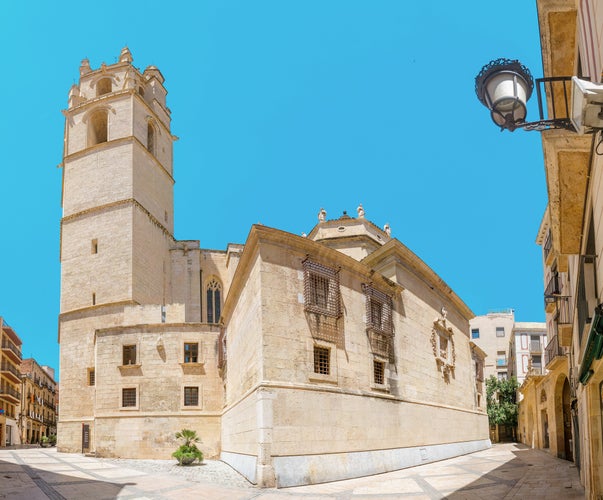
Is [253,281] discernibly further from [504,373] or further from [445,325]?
[504,373]

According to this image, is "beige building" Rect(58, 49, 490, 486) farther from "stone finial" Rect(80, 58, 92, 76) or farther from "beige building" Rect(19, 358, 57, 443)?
"beige building" Rect(19, 358, 57, 443)

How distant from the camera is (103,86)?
1674 inches

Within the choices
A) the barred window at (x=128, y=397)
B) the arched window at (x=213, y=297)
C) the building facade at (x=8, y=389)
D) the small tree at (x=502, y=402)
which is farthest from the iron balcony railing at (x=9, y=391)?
the small tree at (x=502, y=402)

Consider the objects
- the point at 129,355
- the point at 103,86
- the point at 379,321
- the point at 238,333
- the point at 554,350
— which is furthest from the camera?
the point at 103,86

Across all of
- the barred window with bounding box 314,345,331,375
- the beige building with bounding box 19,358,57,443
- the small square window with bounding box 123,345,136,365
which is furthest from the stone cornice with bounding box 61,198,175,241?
the beige building with bounding box 19,358,57,443

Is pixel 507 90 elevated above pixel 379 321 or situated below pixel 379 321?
above

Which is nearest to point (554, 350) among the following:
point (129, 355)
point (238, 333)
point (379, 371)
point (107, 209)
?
point (379, 371)

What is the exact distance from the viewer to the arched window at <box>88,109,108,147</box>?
134 ft

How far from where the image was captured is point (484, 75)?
5.18m

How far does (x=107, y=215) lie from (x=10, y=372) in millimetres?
26634

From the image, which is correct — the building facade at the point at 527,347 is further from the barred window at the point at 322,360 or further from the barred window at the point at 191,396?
the barred window at the point at 322,360

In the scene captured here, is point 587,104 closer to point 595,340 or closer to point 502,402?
point 595,340

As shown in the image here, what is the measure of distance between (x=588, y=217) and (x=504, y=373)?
59.4 metres

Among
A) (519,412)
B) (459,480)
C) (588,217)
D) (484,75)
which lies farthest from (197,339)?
(519,412)
